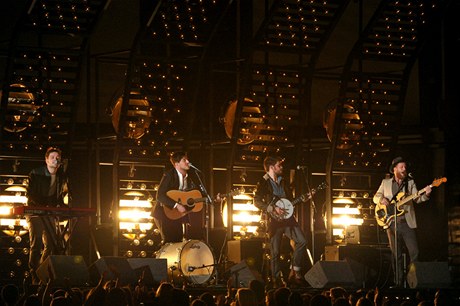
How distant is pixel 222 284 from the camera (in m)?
18.0

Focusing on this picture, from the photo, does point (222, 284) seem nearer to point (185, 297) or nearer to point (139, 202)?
point (139, 202)

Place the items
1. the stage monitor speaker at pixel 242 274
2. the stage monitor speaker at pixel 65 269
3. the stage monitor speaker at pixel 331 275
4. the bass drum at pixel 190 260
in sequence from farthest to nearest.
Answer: the bass drum at pixel 190 260 < the stage monitor speaker at pixel 331 275 < the stage monitor speaker at pixel 242 274 < the stage monitor speaker at pixel 65 269

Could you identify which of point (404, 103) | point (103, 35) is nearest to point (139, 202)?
point (103, 35)

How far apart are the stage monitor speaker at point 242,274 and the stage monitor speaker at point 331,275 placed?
93cm

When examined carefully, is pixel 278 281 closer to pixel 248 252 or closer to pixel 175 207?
pixel 248 252

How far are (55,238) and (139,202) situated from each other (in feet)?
10.4

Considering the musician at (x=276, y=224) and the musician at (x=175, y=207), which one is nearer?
the musician at (x=175, y=207)

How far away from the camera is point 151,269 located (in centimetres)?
1647

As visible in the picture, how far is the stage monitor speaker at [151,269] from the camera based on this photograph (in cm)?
1639

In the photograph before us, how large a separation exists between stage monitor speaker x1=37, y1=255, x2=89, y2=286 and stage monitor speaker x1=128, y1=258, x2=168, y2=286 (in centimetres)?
76

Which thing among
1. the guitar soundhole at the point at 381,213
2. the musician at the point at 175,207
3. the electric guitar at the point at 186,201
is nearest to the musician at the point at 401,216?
the guitar soundhole at the point at 381,213

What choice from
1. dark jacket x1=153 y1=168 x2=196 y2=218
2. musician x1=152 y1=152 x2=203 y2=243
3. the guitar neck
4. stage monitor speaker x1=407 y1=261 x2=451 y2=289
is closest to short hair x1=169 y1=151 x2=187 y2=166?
musician x1=152 y1=152 x2=203 y2=243

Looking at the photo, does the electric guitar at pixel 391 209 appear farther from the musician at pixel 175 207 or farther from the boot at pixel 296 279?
the musician at pixel 175 207

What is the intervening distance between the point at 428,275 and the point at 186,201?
13.6ft
